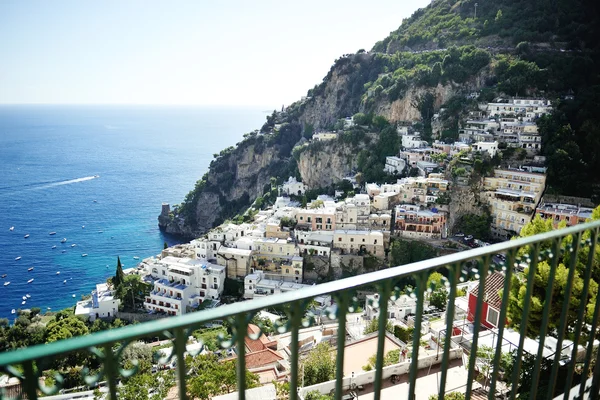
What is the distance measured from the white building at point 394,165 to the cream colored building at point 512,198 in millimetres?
8237

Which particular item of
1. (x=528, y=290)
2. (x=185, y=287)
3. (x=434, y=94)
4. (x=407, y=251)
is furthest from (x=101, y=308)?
(x=434, y=94)

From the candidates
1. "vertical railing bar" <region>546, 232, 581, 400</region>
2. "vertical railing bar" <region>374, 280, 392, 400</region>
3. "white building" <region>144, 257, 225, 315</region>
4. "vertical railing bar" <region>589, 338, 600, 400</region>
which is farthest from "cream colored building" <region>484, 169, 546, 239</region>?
"vertical railing bar" <region>374, 280, 392, 400</region>

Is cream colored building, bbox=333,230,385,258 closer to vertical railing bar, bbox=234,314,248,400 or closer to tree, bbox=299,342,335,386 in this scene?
tree, bbox=299,342,335,386

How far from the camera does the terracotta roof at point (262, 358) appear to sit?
11.3 metres

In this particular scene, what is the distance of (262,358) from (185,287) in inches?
480

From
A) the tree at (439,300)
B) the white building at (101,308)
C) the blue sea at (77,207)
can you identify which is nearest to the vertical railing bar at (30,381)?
the tree at (439,300)

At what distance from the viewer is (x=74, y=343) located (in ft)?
4.37

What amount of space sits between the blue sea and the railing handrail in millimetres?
30367

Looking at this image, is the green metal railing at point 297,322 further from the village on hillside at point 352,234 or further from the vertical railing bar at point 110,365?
the village on hillside at point 352,234

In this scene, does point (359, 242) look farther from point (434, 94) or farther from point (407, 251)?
point (434, 94)

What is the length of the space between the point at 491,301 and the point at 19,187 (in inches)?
2478

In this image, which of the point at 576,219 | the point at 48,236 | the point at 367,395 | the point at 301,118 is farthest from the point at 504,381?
the point at 301,118

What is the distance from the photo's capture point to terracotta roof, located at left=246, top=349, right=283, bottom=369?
1133cm

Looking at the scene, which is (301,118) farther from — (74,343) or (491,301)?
(74,343)
